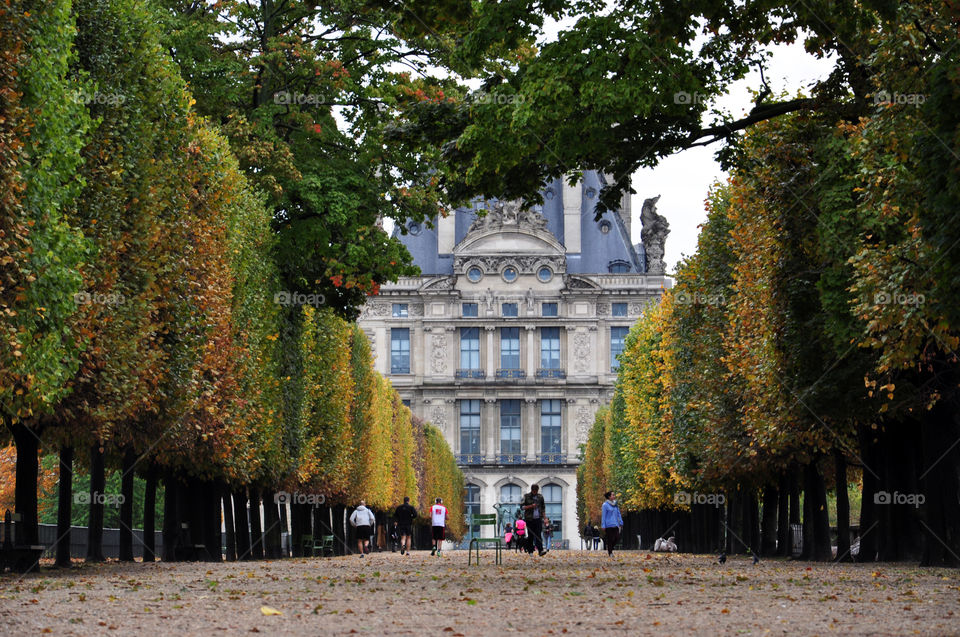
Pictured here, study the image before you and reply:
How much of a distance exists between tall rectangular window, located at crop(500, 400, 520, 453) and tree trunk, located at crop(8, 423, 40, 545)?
10229 cm

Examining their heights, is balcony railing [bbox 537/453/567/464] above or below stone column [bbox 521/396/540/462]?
below

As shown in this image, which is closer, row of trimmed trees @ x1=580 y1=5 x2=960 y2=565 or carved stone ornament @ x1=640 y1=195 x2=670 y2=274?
row of trimmed trees @ x1=580 y1=5 x2=960 y2=565

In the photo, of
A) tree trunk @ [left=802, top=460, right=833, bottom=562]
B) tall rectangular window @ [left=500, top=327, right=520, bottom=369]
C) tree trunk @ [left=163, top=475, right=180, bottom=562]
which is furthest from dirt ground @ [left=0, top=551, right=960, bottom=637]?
tall rectangular window @ [left=500, top=327, right=520, bottom=369]

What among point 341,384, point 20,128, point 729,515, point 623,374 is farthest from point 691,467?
point 20,128

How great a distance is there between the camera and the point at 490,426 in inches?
5039

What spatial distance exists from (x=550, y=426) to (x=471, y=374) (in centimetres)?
822

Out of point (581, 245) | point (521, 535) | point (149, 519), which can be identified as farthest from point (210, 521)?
point (581, 245)

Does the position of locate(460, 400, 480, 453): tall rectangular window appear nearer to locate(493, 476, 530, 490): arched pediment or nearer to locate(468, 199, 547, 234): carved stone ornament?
locate(493, 476, 530, 490): arched pediment

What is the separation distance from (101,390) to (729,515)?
34070mm

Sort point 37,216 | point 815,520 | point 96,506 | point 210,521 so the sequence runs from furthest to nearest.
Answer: point 210,521 < point 815,520 < point 96,506 < point 37,216

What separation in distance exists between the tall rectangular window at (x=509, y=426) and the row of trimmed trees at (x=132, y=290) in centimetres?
8351

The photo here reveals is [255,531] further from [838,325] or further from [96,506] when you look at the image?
[838,325]

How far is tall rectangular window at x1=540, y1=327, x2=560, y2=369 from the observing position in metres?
128

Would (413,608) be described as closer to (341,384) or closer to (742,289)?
(742,289)
